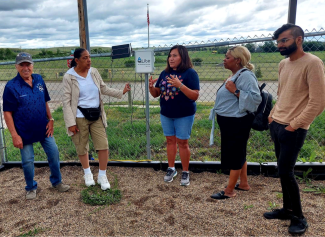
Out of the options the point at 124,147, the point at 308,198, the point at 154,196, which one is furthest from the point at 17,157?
the point at 308,198

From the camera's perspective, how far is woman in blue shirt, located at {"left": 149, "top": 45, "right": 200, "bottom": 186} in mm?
3516

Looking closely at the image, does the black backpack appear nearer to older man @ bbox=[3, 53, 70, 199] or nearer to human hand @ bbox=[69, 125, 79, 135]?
human hand @ bbox=[69, 125, 79, 135]

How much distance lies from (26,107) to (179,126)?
192 centimetres

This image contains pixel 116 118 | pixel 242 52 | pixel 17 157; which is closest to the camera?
pixel 242 52

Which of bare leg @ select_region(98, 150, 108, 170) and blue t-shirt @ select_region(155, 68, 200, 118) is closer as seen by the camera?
blue t-shirt @ select_region(155, 68, 200, 118)

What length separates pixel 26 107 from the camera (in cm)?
339

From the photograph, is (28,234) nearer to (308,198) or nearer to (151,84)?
(151,84)

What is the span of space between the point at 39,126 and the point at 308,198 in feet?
11.2

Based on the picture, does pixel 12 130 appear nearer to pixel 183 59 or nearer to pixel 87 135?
pixel 87 135

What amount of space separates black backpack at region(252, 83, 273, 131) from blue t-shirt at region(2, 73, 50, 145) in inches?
102

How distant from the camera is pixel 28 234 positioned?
9.18 ft

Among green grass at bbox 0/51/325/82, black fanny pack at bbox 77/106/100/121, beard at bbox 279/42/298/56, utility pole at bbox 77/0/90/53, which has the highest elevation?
utility pole at bbox 77/0/90/53

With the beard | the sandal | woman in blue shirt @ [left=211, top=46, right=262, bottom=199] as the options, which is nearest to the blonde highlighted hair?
woman in blue shirt @ [left=211, top=46, right=262, bottom=199]

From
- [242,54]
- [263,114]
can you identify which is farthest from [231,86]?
[263,114]
